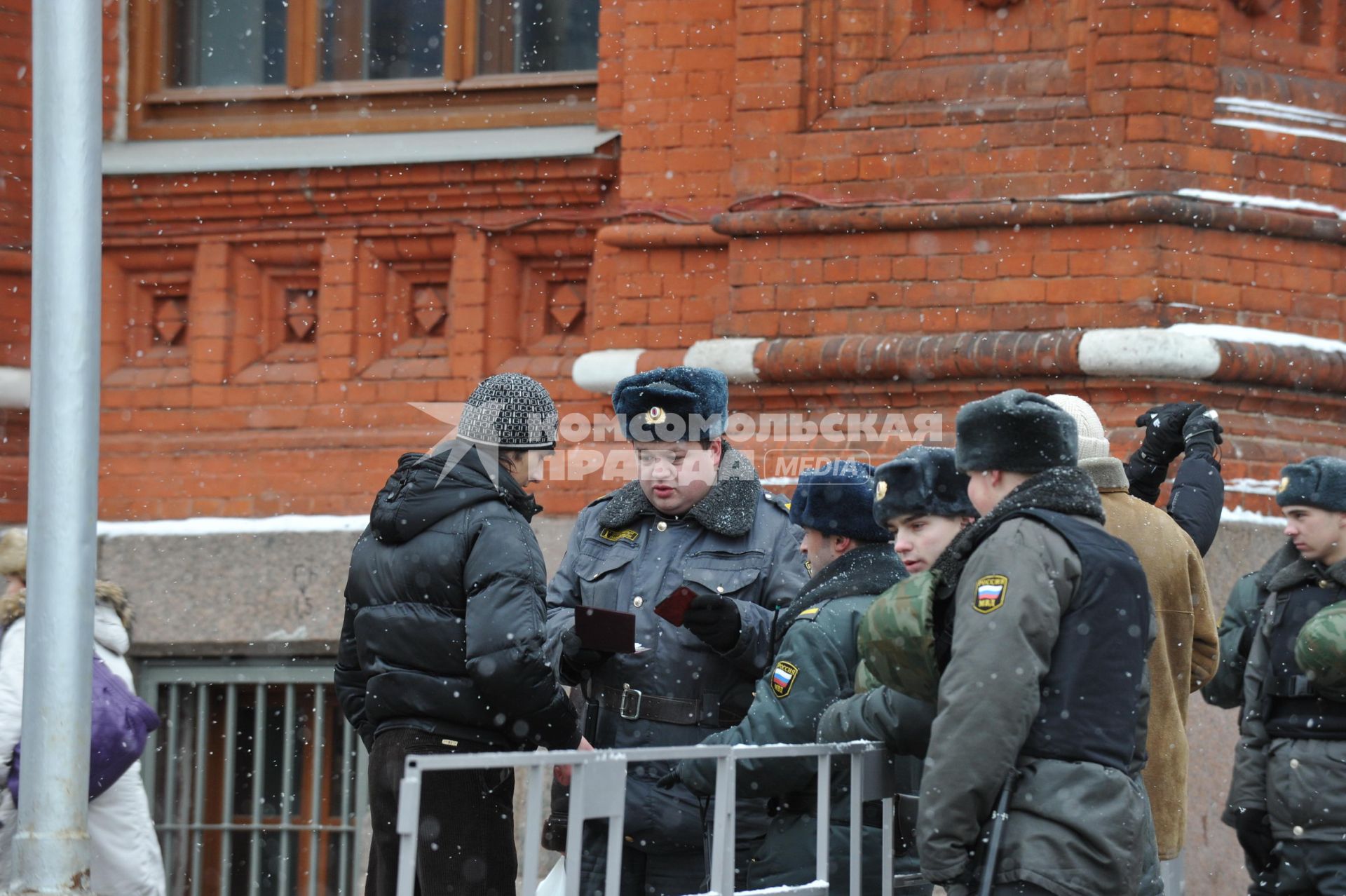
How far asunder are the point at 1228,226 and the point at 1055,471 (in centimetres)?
307

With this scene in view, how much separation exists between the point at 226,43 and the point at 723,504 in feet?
14.4

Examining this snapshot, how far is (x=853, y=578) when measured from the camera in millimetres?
4156

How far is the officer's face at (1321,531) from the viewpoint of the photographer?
206 inches

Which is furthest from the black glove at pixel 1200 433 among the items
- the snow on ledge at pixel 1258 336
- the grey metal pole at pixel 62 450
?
the grey metal pole at pixel 62 450

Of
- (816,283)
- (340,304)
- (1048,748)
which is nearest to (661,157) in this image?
(816,283)

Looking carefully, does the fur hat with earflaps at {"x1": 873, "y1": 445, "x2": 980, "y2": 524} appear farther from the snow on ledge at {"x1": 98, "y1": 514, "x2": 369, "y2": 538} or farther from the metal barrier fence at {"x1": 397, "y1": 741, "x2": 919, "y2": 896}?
the snow on ledge at {"x1": 98, "y1": 514, "x2": 369, "y2": 538}

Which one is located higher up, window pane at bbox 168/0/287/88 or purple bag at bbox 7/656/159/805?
window pane at bbox 168/0/287/88

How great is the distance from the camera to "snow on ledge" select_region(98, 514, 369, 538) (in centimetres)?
731

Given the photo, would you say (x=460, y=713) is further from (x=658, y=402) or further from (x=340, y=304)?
(x=340, y=304)

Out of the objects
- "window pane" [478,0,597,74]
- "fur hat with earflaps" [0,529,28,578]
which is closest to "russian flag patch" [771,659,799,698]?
"fur hat with earflaps" [0,529,28,578]

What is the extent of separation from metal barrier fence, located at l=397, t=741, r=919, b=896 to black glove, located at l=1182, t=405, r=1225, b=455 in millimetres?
1538

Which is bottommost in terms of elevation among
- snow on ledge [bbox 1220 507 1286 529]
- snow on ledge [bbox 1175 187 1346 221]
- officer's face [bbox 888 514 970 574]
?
snow on ledge [bbox 1220 507 1286 529]

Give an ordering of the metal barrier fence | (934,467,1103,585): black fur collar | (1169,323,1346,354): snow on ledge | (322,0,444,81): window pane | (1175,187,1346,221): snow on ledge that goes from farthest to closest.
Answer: (322,0,444,81): window pane
(1175,187,1346,221): snow on ledge
(1169,323,1346,354): snow on ledge
(934,467,1103,585): black fur collar
the metal barrier fence

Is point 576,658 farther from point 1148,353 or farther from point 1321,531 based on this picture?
point 1148,353
